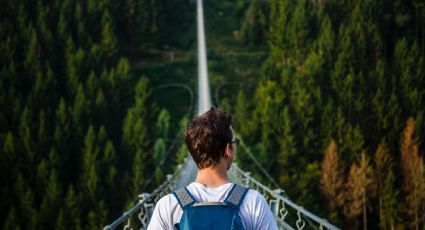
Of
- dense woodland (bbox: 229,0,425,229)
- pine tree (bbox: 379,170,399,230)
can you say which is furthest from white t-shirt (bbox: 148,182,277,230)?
pine tree (bbox: 379,170,399,230)

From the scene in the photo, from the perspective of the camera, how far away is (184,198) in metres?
2.76

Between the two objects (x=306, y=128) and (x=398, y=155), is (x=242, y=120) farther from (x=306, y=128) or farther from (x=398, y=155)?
(x=398, y=155)

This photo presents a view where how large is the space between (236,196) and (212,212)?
105mm

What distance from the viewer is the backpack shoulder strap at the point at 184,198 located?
9.00ft

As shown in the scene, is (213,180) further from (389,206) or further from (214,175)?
(389,206)

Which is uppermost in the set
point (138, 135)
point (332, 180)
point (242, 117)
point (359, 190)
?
point (242, 117)

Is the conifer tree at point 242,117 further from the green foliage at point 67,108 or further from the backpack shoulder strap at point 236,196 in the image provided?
the backpack shoulder strap at point 236,196

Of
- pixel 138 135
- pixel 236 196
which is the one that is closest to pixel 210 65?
pixel 138 135

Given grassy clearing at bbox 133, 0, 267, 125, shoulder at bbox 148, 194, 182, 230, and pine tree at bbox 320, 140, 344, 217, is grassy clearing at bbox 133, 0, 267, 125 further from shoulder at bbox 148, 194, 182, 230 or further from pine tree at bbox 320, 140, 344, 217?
shoulder at bbox 148, 194, 182, 230

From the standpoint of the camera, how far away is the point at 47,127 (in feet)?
201

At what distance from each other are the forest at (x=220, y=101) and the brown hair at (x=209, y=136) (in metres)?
46.9

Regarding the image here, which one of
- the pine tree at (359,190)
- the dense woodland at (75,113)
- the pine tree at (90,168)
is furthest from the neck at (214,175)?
the pine tree at (90,168)

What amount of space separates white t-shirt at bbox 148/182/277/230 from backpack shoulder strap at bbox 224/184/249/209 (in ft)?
0.06

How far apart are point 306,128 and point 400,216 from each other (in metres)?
13.4
